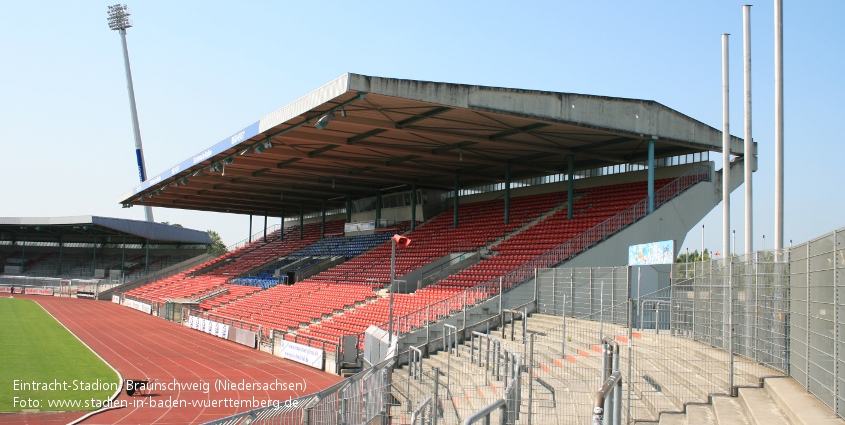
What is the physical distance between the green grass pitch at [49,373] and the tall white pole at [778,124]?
13.7 m

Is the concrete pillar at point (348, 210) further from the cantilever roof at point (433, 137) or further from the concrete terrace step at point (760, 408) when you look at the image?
the concrete terrace step at point (760, 408)

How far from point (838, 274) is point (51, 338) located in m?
27.0

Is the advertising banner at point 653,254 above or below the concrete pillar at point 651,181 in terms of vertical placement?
below

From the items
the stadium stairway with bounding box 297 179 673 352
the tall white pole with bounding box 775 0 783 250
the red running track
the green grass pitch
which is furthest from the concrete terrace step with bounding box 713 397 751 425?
the stadium stairway with bounding box 297 179 673 352

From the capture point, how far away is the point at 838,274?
6.70 meters

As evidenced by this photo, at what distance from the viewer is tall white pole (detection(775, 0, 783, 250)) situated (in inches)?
516

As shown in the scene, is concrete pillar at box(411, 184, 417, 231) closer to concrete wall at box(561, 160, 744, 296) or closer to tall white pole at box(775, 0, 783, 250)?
concrete wall at box(561, 160, 744, 296)

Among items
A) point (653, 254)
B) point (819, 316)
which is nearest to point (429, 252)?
point (653, 254)

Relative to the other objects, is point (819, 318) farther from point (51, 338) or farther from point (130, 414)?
point (51, 338)

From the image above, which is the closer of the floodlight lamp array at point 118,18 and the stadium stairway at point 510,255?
the stadium stairway at point 510,255

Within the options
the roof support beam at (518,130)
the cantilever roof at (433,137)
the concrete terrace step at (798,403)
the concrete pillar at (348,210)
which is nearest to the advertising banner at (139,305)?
the cantilever roof at (433,137)

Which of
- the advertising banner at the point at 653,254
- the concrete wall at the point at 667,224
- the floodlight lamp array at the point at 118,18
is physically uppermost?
the floodlight lamp array at the point at 118,18

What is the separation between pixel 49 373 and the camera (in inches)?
727

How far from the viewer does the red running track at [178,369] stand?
1473cm
